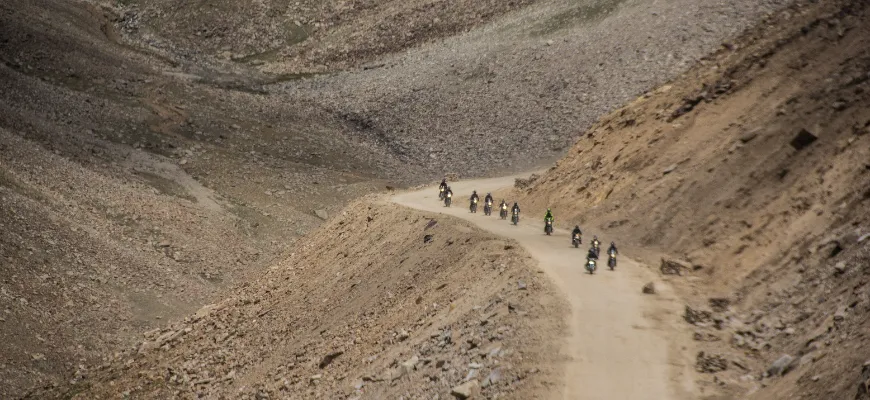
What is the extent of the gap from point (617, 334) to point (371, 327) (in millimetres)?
8502

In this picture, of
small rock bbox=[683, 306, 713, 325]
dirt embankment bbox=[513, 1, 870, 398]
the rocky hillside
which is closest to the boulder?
dirt embankment bbox=[513, 1, 870, 398]

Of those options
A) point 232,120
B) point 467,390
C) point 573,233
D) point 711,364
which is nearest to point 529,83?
point 232,120

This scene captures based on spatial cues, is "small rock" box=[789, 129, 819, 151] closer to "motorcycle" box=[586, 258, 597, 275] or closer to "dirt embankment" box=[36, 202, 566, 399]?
"motorcycle" box=[586, 258, 597, 275]

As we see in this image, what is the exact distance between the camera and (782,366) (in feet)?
68.4

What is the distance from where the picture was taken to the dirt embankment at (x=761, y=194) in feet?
70.7

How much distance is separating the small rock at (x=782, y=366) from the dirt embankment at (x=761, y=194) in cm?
3

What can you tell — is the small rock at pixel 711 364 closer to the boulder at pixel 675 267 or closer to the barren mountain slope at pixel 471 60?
the boulder at pixel 675 267

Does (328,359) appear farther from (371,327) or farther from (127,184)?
(127,184)

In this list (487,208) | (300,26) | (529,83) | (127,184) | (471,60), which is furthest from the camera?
(300,26)

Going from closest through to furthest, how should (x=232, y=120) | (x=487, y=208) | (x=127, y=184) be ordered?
(x=487, y=208), (x=127, y=184), (x=232, y=120)

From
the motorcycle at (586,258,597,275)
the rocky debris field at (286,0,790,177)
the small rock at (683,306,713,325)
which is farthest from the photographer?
the rocky debris field at (286,0,790,177)

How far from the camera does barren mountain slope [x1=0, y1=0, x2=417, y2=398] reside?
40.8 meters

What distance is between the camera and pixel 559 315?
78.7 ft

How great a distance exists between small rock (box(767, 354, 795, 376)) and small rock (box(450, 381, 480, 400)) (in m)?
5.27
